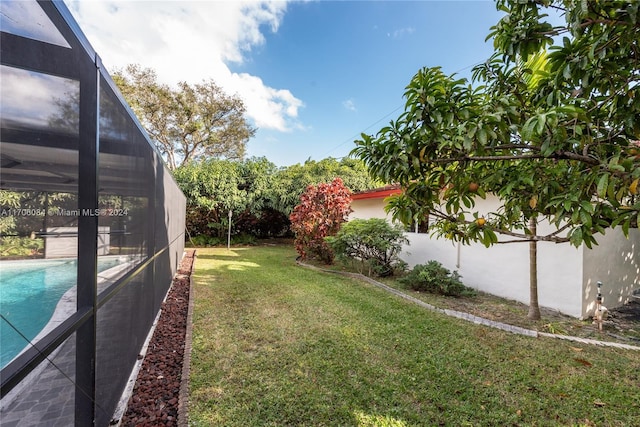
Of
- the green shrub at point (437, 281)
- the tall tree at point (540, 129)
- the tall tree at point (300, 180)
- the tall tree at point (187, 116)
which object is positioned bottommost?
the green shrub at point (437, 281)

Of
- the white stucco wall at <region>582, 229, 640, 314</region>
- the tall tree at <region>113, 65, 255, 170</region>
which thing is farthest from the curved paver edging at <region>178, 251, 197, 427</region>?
the tall tree at <region>113, 65, 255, 170</region>

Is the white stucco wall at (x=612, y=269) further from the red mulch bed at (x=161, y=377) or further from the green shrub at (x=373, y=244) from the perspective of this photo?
the red mulch bed at (x=161, y=377)

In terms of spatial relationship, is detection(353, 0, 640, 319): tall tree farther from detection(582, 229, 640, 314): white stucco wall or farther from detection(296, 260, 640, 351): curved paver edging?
detection(582, 229, 640, 314): white stucco wall

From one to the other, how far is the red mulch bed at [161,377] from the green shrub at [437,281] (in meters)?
4.96

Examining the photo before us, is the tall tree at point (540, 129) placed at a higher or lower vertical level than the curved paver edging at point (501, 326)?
higher

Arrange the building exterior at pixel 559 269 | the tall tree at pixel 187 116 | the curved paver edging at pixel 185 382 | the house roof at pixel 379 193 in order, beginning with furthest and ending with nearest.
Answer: the tall tree at pixel 187 116 < the house roof at pixel 379 193 < the building exterior at pixel 559 269 < the curved paver edging at pixel 185 382

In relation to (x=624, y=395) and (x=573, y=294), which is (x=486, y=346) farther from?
(x=573, y=294)

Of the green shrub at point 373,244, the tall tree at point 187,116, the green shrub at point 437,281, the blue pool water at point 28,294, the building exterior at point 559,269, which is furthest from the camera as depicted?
the tall tree at point 187,116

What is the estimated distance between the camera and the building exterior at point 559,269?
521cm

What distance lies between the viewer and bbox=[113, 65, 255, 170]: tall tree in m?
18.1

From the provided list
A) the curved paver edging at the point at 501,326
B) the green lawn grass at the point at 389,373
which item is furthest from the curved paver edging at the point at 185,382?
the curved paver edging at the point at 501,326

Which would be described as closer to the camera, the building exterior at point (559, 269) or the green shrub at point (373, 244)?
the building exterior at point (559, 269)

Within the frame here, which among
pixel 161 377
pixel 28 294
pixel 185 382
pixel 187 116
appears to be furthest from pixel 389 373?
pixel 187 116

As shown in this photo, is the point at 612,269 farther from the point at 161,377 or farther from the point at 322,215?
the point at 161,377
